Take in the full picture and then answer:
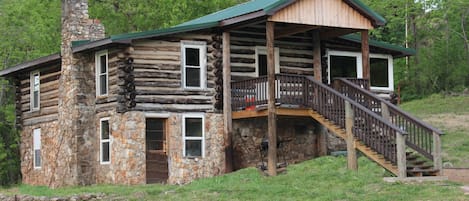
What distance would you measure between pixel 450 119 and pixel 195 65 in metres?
16.3

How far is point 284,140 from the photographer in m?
30.4

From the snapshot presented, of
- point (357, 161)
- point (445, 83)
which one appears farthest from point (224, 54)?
point (445, 83)

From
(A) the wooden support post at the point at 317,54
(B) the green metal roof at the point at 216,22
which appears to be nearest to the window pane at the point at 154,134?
(B) the green metal roof at the point at 216,22

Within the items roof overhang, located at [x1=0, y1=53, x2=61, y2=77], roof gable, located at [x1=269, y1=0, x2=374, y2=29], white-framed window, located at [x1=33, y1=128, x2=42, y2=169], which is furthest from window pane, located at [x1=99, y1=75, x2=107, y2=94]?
roof gable, located at [x1=269, y1=0, x2=374, y2=29]

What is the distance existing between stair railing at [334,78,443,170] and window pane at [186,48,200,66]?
4963 mm

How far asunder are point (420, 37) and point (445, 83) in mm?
4916

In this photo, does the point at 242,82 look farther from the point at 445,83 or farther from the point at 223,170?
the point at 445,83

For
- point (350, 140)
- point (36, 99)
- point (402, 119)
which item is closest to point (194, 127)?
point (350, 140)

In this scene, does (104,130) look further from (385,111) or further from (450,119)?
(450,119)

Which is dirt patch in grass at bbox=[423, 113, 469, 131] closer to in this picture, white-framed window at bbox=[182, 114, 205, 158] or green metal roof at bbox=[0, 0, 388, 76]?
green metal roof at bbox=[0, 0, 388, 76]

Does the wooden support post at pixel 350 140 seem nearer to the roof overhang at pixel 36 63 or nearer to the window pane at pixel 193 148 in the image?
the window pane at pixel 193 148

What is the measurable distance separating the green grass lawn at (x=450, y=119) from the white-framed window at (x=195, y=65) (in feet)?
30.0

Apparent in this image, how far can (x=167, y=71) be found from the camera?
28828mm

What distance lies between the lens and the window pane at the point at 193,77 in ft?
96.2
